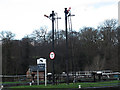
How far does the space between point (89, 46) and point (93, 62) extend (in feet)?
14.0

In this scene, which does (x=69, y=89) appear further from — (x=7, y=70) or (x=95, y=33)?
(x=95, y=33)

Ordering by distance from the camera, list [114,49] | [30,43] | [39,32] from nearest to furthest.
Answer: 1. [114,49]
2. [30,43]
3. [39,32]

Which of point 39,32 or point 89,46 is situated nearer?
point 89,46

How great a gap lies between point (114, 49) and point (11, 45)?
24.1 m

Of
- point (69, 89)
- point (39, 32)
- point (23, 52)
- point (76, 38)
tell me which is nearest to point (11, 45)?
point (23, 52)

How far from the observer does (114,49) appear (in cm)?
4922

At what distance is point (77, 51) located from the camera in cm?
5225

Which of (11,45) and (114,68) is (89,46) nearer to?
(114,68)

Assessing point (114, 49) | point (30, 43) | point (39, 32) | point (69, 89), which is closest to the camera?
point (69, 89)

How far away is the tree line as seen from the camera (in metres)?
49.7

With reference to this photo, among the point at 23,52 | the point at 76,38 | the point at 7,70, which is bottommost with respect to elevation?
the point at 7,70

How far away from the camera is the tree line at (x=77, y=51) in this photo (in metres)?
49.7

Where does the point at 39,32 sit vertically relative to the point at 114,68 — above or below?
above

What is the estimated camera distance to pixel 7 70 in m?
50.7
